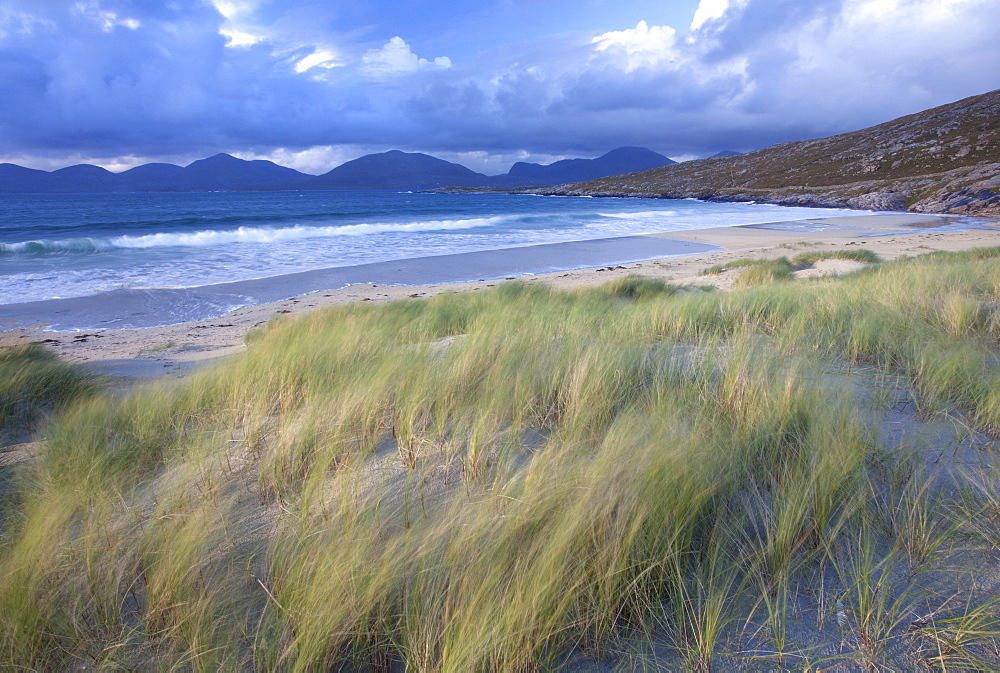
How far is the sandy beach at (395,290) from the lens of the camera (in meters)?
6.01

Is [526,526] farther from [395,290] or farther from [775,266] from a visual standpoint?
[775,266]

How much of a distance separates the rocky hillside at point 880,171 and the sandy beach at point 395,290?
52.8 feet

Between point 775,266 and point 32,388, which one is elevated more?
point 32,388

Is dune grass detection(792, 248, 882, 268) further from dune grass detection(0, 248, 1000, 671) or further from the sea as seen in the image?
dune grass detection(0, 248, 1000, 671)

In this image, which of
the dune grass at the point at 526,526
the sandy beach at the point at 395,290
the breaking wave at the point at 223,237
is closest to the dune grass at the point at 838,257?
the sandy beach at the point at 395,290

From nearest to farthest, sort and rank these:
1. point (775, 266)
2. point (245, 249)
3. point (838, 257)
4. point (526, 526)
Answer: point (526, 526) < point (775, 266) < point (838, 257) < point (245, 249)

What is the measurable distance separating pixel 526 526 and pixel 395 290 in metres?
9.57

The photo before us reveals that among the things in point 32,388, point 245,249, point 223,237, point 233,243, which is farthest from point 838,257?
point 223,237

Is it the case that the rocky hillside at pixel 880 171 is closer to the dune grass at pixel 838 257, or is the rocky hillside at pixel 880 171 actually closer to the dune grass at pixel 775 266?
the dune grass at pixel 838 257

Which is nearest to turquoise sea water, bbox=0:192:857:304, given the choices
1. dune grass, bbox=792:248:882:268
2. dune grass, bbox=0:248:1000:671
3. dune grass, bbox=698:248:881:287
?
dune grass, bbox=698:248:881:287

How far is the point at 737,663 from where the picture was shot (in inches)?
50.1

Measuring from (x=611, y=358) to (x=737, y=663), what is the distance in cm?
185

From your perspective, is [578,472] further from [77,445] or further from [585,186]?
[585,186]

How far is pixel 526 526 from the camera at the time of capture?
1.61m
